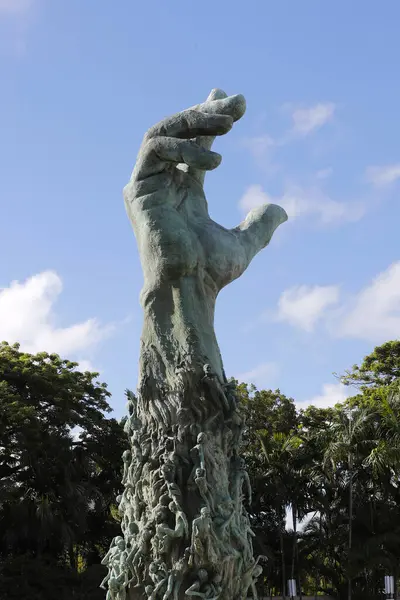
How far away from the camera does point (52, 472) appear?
22.6 meters

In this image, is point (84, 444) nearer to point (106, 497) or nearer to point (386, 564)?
point (106, 497)

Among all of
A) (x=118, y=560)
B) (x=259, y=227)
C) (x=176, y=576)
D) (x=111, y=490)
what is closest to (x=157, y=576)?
(x=176, y=576)

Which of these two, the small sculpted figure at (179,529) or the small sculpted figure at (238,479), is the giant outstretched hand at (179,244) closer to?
the small sculpted figure at (238,479)

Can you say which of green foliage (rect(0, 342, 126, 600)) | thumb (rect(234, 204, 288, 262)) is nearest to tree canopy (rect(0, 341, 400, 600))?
green foliage (rect(0, 342, 126, 600))

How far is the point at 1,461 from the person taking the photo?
22.5 metres

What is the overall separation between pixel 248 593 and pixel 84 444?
1820cm

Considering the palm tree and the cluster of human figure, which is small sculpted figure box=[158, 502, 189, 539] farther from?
the palm tree

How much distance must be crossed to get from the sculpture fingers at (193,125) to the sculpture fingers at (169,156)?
109mm

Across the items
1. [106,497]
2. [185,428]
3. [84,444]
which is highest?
[84,444]

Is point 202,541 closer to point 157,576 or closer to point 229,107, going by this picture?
point 157,576

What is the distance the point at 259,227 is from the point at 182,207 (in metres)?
0.80

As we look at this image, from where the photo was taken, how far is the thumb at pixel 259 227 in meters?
7.10

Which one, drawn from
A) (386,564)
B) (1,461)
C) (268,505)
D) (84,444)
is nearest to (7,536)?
(1,461)

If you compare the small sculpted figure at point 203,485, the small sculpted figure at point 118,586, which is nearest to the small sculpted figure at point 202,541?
the small sculpted figure at point 203,485
